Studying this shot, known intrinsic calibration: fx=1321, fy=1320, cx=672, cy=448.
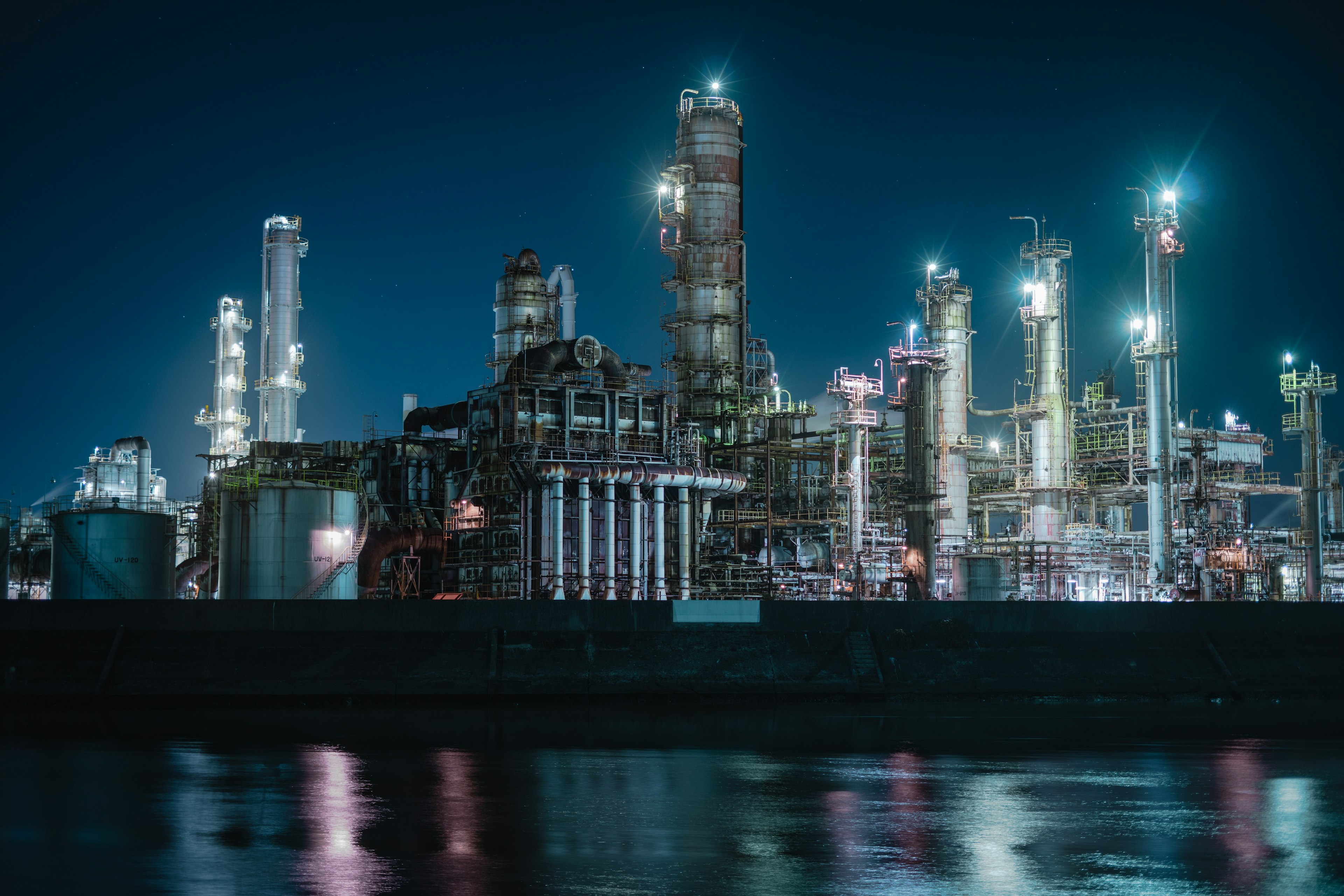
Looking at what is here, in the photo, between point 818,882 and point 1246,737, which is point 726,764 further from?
point 1246,737

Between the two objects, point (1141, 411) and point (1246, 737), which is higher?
point (1141, 411)

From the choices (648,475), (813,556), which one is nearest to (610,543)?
(648,475)

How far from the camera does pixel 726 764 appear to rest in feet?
87.6

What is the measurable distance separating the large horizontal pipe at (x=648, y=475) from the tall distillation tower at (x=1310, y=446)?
3595 cm

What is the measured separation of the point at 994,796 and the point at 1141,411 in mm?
60366

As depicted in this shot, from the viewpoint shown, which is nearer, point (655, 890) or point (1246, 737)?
point (655, 890)

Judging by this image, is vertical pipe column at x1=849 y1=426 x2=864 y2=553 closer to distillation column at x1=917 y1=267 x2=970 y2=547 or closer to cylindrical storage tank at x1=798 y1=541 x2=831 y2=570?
cylindrical storage tank at x1=798 y1=541 x2=831 y2=570

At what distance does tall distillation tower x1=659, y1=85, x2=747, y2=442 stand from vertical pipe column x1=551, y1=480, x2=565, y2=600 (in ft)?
62.6

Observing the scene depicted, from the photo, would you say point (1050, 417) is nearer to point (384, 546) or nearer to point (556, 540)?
point (556, 540)

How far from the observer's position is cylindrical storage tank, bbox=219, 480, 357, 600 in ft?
159

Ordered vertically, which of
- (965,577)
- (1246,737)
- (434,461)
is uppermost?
(434,461)

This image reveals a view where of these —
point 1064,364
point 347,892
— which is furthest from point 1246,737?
point 1064,364

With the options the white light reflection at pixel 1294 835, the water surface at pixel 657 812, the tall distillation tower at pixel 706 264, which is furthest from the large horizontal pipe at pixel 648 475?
the white light reflection at pixel 1294 835

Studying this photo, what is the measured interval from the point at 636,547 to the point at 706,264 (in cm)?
2277
